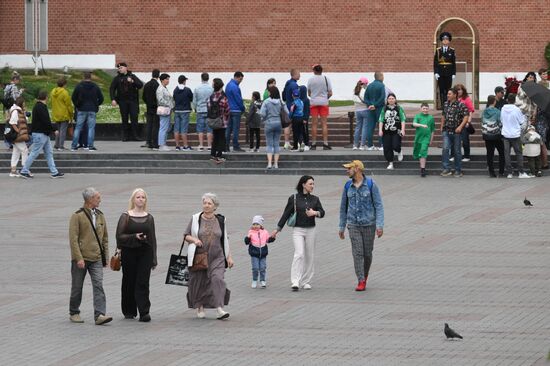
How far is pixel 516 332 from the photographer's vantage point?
13953 mm

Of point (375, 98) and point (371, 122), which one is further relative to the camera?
point (371, 122)

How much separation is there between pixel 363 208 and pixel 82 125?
15.2 metres

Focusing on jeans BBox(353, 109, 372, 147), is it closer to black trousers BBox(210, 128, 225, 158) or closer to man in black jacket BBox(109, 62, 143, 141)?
black trousers BBox(210, 128, 225, 158)

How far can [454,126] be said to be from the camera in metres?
27.4

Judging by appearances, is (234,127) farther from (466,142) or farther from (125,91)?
(466,142)

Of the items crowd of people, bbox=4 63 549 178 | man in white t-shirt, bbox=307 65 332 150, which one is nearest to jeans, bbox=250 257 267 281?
crowd of people, bbox=4 63 549 178

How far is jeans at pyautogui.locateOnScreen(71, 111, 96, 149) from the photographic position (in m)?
30.7

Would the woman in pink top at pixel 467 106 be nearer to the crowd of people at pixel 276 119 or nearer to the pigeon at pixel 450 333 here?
the crowd of people at pixel 276 119

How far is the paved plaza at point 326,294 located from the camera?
13211 millimetres

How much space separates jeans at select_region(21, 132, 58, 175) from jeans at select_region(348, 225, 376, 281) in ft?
39.8

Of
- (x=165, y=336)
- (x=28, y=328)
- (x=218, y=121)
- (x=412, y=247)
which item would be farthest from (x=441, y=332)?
(x=218, y=121)

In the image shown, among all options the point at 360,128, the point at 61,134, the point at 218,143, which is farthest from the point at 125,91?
the point at 360,128

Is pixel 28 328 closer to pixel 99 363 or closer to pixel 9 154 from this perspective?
pixel 99 363

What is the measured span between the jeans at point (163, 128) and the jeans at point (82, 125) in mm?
1398
